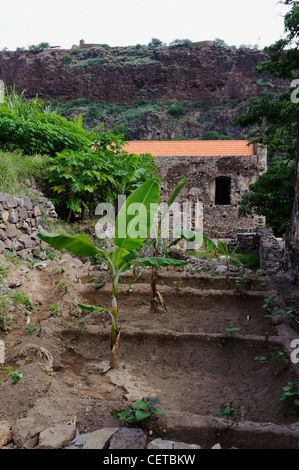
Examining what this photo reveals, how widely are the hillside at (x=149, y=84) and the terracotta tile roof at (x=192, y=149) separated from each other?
1634 cm

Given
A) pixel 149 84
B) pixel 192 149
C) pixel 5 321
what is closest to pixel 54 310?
pixel 5 321

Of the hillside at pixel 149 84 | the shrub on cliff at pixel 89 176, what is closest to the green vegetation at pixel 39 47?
the hillside at pixel 149 84

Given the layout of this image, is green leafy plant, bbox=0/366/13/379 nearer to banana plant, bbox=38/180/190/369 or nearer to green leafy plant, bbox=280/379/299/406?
banana plant, bbox=38/180/190/369

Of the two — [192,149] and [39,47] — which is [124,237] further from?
[39,47]

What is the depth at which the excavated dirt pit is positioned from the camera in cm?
244

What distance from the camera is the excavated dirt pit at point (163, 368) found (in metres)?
2.44

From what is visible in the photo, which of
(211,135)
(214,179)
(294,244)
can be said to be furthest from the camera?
(211,135)

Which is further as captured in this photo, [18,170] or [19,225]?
[18,170]

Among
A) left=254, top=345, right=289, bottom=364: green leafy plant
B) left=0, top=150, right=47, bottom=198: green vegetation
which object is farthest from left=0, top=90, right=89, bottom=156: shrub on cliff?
left=254, top=345, right=289, bottom=364: green leafy plant

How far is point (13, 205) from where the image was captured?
596cm

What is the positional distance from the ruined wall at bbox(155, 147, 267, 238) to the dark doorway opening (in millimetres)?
721

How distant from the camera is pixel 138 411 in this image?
7.94 ft

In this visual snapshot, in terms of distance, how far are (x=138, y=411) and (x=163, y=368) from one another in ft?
4.71
